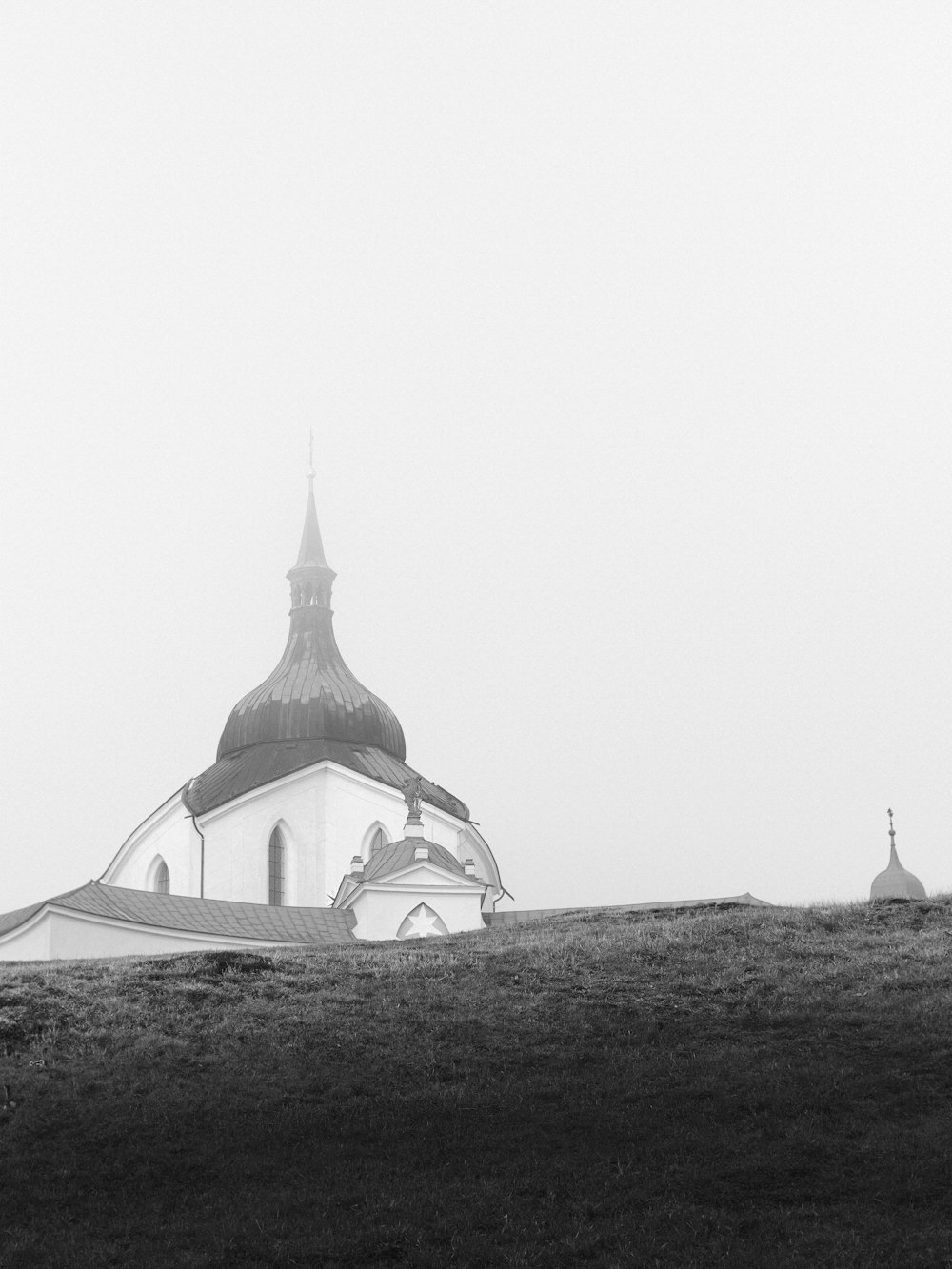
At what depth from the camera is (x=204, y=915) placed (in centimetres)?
3481

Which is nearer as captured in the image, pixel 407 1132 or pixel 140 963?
pixel 407 1132

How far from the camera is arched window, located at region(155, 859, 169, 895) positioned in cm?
4553

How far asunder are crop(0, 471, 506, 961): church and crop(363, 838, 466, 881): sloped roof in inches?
2.4

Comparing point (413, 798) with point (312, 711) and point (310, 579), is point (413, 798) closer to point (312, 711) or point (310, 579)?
point (312, 711)

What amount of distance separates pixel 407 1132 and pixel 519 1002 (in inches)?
195

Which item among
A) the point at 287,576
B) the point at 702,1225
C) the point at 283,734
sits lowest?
the point at 702,1225

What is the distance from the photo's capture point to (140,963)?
20375 mm

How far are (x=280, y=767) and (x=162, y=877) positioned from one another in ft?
19.5

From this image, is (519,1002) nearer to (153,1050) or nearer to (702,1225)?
(153,1050)

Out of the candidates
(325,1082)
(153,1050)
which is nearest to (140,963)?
(153,1050)

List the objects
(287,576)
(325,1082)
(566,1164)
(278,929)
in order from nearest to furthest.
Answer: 1. (566,1164)
2. (325,1082)
3. (278,929)
4. (287,576)

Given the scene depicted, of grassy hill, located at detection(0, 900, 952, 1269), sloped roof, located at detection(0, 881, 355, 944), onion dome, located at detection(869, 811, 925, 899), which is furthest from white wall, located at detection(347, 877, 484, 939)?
onion dome, located at detection(869, 811, 925, 899)

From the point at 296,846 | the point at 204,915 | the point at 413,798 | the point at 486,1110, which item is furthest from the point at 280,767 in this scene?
the point at 486,1110

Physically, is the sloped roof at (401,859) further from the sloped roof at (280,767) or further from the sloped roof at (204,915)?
the sloped roof at (280,767)
